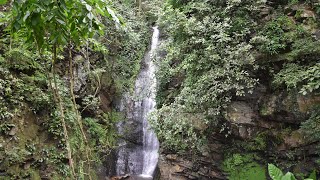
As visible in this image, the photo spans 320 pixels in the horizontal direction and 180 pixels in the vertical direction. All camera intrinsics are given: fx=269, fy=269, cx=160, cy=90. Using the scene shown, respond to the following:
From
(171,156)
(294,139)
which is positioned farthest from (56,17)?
(171,156)

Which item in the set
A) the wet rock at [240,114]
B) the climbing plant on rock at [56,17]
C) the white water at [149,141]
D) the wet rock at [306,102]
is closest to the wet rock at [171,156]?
the white water at [149,141]

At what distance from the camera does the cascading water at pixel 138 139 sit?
1099 cm

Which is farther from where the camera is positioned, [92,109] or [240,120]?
[92,109]

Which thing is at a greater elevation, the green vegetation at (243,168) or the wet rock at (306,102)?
the wet rock at (306,102)

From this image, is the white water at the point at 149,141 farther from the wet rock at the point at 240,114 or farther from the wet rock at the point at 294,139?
the wet rock at the point at 294,139

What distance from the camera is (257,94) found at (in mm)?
6844

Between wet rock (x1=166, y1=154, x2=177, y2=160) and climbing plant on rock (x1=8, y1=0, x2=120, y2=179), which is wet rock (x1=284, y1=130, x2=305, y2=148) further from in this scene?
climbing plant on rock (x1=8, y1=0, x2=120, y2=179)

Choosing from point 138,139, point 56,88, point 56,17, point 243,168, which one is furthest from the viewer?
point 138,139

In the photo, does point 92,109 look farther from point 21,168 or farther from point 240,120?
point 240,120

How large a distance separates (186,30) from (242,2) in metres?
1.67

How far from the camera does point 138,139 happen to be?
1179cm

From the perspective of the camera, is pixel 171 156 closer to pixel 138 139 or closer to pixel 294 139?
pixel 294 139

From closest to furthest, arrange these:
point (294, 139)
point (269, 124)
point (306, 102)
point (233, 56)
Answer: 1. point (306, 102)
2. point (294, 139)
3. point (233, 56)
4. point (269, 124)

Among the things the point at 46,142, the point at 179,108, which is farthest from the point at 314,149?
the point at 46,142
